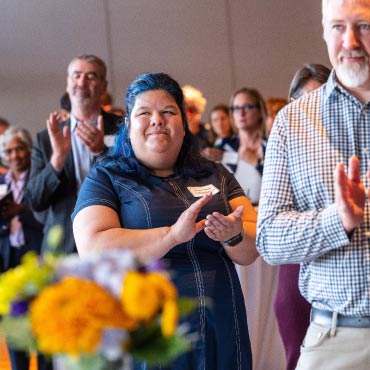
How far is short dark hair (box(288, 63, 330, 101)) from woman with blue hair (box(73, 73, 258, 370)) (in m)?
0.71

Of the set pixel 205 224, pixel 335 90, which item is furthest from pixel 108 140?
pixel 335 90

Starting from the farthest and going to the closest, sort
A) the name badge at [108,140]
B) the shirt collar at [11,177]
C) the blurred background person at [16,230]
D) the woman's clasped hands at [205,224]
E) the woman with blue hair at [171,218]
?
the shirt collar at [11,177] → the blurred background person at [16,230] → the name badge at [108,140] → the woman with blue hair at [171,218] → the woman's clasped hands at [205,224]

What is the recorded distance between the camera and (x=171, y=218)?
2420 mm

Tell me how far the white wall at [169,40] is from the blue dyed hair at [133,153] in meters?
6.63

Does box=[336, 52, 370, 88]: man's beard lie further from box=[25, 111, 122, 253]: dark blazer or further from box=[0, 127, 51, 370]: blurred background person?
box=[0, 127, 51, 370]: blurred background person

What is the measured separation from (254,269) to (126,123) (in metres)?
1.62

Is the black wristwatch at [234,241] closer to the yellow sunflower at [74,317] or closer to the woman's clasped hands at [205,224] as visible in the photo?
the woman's clasped hands at [205,224]

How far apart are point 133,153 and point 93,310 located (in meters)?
1.41

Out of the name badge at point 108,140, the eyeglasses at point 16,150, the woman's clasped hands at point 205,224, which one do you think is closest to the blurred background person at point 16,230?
the eyeglasses at point 16,150

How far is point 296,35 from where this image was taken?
9.20 meters

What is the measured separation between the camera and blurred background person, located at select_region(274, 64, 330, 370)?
10.2 feet

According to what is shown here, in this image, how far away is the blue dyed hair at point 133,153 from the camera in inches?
98.9

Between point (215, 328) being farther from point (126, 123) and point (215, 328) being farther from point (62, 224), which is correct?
point (62, 224)

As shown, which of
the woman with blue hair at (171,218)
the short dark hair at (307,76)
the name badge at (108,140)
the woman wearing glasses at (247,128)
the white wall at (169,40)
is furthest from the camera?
the white wall at (169,40)
